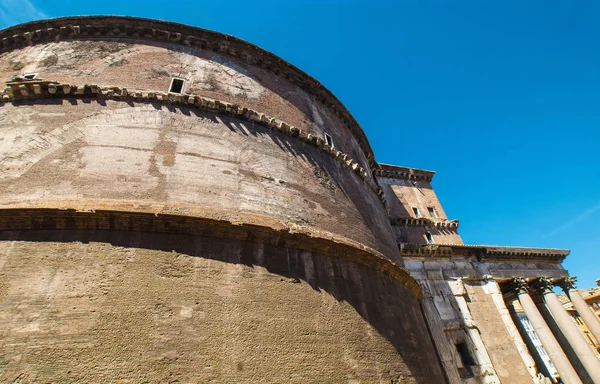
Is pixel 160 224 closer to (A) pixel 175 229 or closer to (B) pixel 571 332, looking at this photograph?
(A) pixel 175 229

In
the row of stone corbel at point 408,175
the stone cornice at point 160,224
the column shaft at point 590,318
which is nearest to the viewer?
the stone cornice at point 160,224

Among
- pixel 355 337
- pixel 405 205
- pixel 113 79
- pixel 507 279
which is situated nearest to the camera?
pixel 355 337

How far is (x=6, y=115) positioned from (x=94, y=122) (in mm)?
1589

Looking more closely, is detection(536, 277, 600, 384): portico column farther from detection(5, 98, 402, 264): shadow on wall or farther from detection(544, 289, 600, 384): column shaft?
detection(5, 98, 402, 264): shadow on wall

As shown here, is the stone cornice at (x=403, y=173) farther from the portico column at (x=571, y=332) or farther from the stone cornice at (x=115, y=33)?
the stone cornice at (x=115, y=33)

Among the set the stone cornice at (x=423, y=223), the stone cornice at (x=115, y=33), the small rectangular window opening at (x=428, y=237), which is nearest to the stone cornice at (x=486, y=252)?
the small rectangular window opening at (x=428, y=237)

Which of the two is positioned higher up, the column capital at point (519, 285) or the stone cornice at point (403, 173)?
the stone cornice at point (403, 173)

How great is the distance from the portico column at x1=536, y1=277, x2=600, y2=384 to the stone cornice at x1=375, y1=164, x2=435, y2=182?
6.76 meters

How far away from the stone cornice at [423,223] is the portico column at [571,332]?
14.4 ft

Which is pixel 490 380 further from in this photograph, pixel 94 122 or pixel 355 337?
pixel 94 122

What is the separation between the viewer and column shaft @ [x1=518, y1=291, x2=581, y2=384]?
11.2m

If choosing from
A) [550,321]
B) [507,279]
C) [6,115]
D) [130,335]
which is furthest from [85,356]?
[550,321]

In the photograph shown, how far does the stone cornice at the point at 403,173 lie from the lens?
15461 millimetres

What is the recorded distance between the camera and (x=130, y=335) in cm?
341
